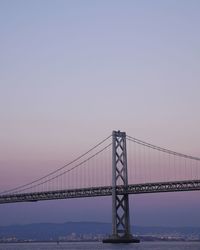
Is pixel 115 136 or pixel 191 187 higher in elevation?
pixel 115 136

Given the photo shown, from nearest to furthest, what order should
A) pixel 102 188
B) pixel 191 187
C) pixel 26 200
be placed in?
pixel 191 187
pixel 102 188
pixel 26 200

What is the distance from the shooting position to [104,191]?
2847 inches

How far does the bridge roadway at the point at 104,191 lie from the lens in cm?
6794

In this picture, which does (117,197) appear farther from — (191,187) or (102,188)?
(191,187)

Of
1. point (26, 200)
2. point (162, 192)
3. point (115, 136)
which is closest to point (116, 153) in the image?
point (115, 136)

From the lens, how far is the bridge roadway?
223 ft

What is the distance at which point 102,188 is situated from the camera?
72438 millimetres

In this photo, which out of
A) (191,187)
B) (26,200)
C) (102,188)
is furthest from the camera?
(26,200)

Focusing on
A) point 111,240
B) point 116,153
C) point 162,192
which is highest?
point 116,153

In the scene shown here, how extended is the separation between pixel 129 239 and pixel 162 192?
564 centimetres

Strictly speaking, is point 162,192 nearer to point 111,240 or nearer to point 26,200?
point 111,240

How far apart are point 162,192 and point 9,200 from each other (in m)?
21.4

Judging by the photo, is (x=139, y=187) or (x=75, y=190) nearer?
(x=139, y=187)

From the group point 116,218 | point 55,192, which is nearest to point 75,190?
point 55,192
